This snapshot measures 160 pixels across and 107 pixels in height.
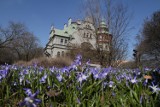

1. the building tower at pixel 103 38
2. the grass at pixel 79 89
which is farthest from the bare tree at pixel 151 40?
the grass at pixel 79 89

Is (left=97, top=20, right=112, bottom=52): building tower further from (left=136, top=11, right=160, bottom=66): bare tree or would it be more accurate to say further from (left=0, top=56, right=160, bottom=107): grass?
(left=136, top=11, right=160, bottom=66): bare tree

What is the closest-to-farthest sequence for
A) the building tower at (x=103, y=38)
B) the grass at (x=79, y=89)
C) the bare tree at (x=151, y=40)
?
the grass at (x=79, y=89), the building tower at (x=103, y=38), the bare tree at (x=151, y=40)

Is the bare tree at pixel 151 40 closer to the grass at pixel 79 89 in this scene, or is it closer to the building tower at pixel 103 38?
the building tower at pixel 103 38

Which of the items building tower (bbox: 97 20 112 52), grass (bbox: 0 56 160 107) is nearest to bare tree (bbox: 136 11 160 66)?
building tower (bbox: 97 20 112 52)

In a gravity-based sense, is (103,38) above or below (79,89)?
above

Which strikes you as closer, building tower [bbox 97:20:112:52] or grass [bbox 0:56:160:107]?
grass [bbox 0:56:160:107]

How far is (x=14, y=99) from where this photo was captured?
2461 mm

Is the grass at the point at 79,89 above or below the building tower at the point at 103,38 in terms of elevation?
below

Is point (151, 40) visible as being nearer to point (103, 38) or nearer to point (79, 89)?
point (103, 38)

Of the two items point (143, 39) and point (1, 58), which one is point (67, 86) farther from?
point (1, 58)

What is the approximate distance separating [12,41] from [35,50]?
11.2 meters

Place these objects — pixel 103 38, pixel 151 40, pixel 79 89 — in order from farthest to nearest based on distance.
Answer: pixel 151 40 → pixel 103 38 → pixel 79 89

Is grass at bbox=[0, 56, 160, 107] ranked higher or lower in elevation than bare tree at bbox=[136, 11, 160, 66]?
lower

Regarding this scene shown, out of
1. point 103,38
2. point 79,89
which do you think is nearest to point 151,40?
point 103,38
